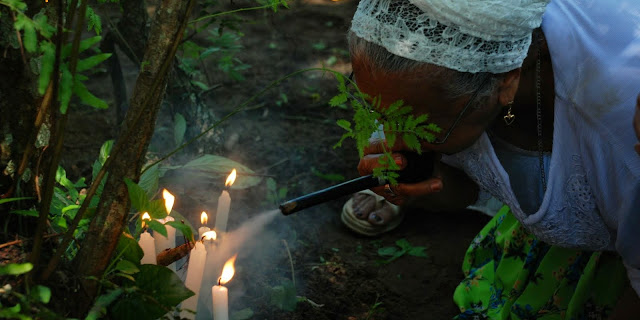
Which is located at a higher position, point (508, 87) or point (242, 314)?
point (508, 87)

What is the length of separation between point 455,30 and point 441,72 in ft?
0.41

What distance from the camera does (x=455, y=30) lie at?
1672mm

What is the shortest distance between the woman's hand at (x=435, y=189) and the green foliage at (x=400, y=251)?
0.35m

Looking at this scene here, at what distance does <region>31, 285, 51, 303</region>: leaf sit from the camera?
115 cm

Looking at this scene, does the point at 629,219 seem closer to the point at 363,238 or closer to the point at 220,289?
the point at 220,289

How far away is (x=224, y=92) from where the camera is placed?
4254 mm

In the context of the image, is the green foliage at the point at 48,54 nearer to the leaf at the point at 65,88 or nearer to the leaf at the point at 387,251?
the leaf at the point at 65,88

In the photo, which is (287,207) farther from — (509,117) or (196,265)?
(509,117)

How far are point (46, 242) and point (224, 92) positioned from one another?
2.90m

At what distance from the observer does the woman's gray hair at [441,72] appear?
170cm

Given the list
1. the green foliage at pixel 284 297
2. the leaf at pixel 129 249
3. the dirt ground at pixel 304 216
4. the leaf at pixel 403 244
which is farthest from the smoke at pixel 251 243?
the leaf at pixel 129 249

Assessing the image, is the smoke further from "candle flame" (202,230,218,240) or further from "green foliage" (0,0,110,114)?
"green foliage" (0,0,110,114)

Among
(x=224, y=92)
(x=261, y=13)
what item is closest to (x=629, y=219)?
(x=224, y=92)

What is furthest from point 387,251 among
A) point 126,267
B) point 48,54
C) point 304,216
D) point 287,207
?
point 48,54
